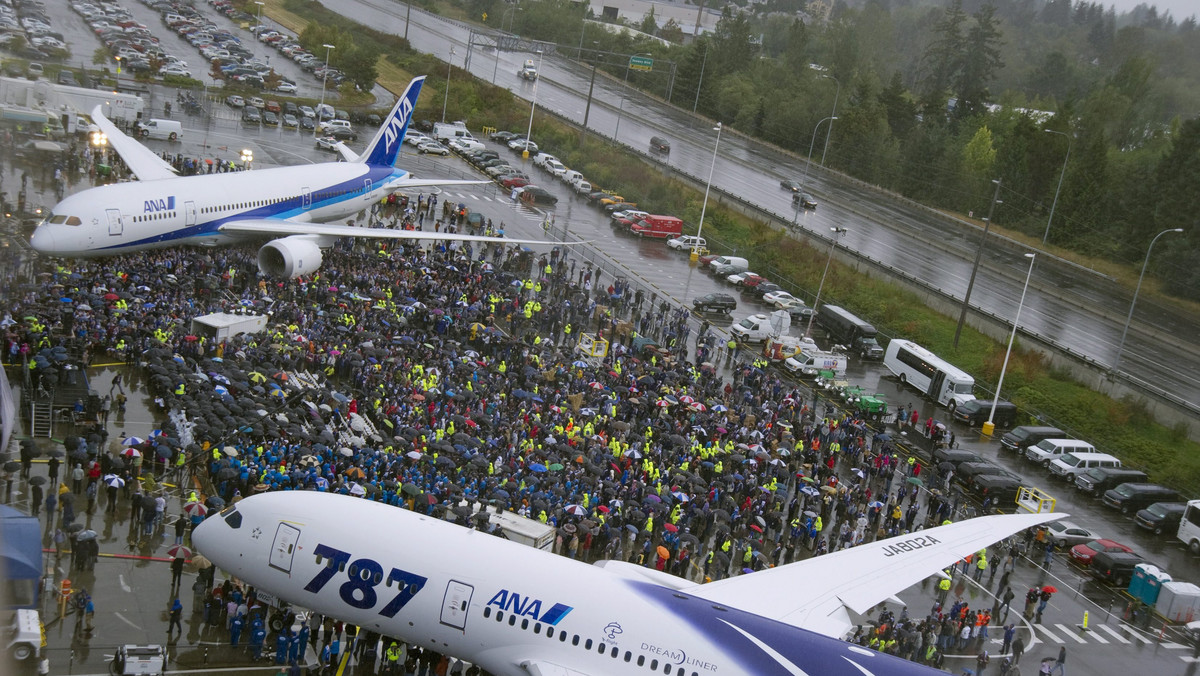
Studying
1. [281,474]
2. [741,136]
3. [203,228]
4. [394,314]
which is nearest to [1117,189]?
[741,136]

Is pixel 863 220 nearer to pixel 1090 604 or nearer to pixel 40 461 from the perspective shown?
pixel 1090 604

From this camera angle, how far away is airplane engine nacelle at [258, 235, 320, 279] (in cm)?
5084

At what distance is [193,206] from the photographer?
1973 inches

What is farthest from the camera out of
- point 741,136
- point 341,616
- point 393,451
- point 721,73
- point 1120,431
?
point 721,73

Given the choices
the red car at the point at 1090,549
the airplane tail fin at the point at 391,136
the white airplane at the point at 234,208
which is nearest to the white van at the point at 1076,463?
the red car at the point at 1090,549

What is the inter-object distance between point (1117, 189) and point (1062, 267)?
41.6 ft

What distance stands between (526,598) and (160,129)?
66550mm

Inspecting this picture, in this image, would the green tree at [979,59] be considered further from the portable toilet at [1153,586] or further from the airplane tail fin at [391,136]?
the portable toilet at [1153,586]

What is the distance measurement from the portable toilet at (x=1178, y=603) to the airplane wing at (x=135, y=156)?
51.7 meters

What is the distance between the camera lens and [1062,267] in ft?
290

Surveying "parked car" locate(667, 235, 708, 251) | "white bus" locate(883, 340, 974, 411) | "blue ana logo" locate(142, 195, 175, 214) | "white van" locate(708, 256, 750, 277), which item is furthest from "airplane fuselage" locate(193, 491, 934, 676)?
"parked car" locate(667, 235, 708, 251)

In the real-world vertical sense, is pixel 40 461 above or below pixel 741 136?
below

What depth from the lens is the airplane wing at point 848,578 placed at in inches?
1012

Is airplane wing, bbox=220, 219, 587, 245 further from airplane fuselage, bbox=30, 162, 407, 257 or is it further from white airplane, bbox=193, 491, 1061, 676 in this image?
white airplane, bbox=193, 491, 1061, 676
